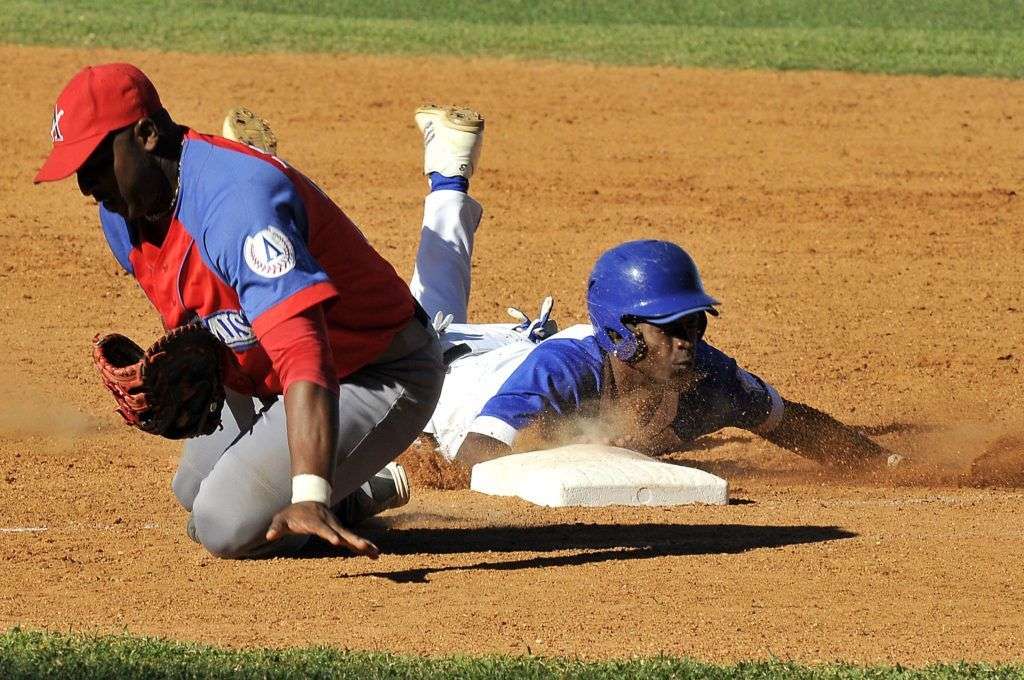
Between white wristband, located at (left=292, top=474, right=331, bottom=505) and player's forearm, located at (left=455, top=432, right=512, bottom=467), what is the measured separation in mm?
1859

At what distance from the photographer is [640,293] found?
5512 millimetres

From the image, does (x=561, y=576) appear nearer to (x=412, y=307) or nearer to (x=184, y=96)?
(x=412, y=307)

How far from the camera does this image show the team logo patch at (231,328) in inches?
167

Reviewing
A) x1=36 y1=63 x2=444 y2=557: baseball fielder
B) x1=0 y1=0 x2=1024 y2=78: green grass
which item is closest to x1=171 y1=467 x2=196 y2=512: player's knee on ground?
x1=36 y1=63 x2=444 y2=557: baseball fielder

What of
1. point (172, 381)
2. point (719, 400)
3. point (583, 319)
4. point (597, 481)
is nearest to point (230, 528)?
point (172, 381)

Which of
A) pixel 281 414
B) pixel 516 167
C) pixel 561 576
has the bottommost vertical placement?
pixel 516 167

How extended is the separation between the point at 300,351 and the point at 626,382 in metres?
2.08

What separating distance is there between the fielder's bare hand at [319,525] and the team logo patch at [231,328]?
659 mm

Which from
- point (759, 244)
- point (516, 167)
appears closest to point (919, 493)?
point (759, 244)

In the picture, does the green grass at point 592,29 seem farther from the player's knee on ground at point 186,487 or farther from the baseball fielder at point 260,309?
the baseball fielder at point 260,309

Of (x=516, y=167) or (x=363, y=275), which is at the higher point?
(x=363, y=275)

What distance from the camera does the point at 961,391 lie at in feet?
24.3

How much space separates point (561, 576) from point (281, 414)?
863 mm

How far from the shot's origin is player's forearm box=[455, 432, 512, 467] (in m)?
5.62
